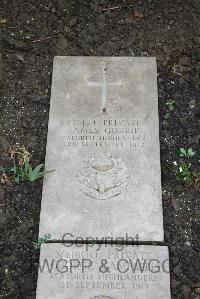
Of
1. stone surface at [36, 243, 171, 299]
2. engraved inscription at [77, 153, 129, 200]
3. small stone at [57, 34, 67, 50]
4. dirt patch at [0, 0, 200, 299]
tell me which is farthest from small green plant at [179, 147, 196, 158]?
small stone at [57, 34, 67, 50]

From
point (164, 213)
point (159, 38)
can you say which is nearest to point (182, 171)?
point (164, 213)

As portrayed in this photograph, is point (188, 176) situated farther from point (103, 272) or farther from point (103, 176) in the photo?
point (103, 272)

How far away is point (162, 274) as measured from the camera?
3557mm

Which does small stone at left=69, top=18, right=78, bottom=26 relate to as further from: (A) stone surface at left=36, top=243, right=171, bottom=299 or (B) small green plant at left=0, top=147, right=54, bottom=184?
(A) stone surface at left=36, top=243, right=171, bottom=299

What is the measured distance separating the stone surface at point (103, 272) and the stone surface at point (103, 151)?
0.39ft

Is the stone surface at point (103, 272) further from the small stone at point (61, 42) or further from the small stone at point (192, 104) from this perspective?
the small stone at point (61, 42)

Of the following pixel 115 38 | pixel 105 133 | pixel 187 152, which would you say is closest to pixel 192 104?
pixel 187 152

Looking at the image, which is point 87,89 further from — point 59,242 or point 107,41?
point 59,242

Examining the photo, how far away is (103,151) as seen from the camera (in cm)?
400

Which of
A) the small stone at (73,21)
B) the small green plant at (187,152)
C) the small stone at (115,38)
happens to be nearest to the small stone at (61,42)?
the small stone at (73,21)

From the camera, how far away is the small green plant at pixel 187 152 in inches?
164

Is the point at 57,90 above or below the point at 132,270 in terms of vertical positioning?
above

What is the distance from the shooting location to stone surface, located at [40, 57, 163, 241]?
3752mm

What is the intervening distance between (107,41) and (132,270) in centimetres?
222
